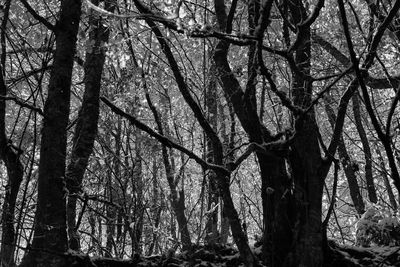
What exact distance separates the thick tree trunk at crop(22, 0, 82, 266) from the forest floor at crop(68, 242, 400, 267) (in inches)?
22.2

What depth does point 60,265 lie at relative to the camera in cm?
272

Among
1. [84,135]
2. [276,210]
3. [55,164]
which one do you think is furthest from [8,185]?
[276,210]

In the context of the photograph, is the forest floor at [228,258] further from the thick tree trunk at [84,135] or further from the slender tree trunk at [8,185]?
the thick tree trunk at [84,135]

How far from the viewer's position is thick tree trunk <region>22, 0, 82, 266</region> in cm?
269

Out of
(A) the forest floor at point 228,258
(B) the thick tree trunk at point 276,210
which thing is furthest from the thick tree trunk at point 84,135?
(B) the thick tree trunk at point 276,210

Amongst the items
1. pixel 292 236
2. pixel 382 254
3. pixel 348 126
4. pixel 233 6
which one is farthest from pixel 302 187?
pixel 348 126

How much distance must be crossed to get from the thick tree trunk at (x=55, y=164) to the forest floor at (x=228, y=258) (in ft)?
1.85

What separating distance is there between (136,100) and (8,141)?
1.79 m

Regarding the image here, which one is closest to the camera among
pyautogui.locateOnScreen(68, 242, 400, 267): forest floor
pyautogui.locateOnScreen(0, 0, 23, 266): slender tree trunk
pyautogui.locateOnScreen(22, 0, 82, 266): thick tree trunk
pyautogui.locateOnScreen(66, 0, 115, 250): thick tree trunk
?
pyautogui.locateOnScreen(22, 0, 82, 266): thick tree trunk

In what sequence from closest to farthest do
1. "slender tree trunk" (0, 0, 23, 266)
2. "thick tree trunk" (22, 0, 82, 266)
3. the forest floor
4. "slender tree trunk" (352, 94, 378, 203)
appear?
"thick tree trunk" (22, 0, 82, 266)
the forest floor
"slender tree trunk" (0, 0, 23, 266)
"slender tree trunk" (352, 94, 378, 203)

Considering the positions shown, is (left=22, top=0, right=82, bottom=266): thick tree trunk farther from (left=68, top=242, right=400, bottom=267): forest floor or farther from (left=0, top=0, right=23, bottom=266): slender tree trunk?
(left=0, top=0, right=23, bottom=266): slender tree trunk

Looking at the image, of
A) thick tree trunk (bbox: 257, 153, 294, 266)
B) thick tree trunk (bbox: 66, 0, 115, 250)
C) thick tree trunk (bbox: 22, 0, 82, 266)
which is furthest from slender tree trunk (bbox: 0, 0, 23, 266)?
thick tree trunk (bbox: 257, 153, 294, 266)

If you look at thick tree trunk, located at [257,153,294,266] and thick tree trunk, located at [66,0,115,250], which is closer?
thick tree trunk, located at [257,153,294,266]

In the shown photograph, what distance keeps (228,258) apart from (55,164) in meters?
1.49
